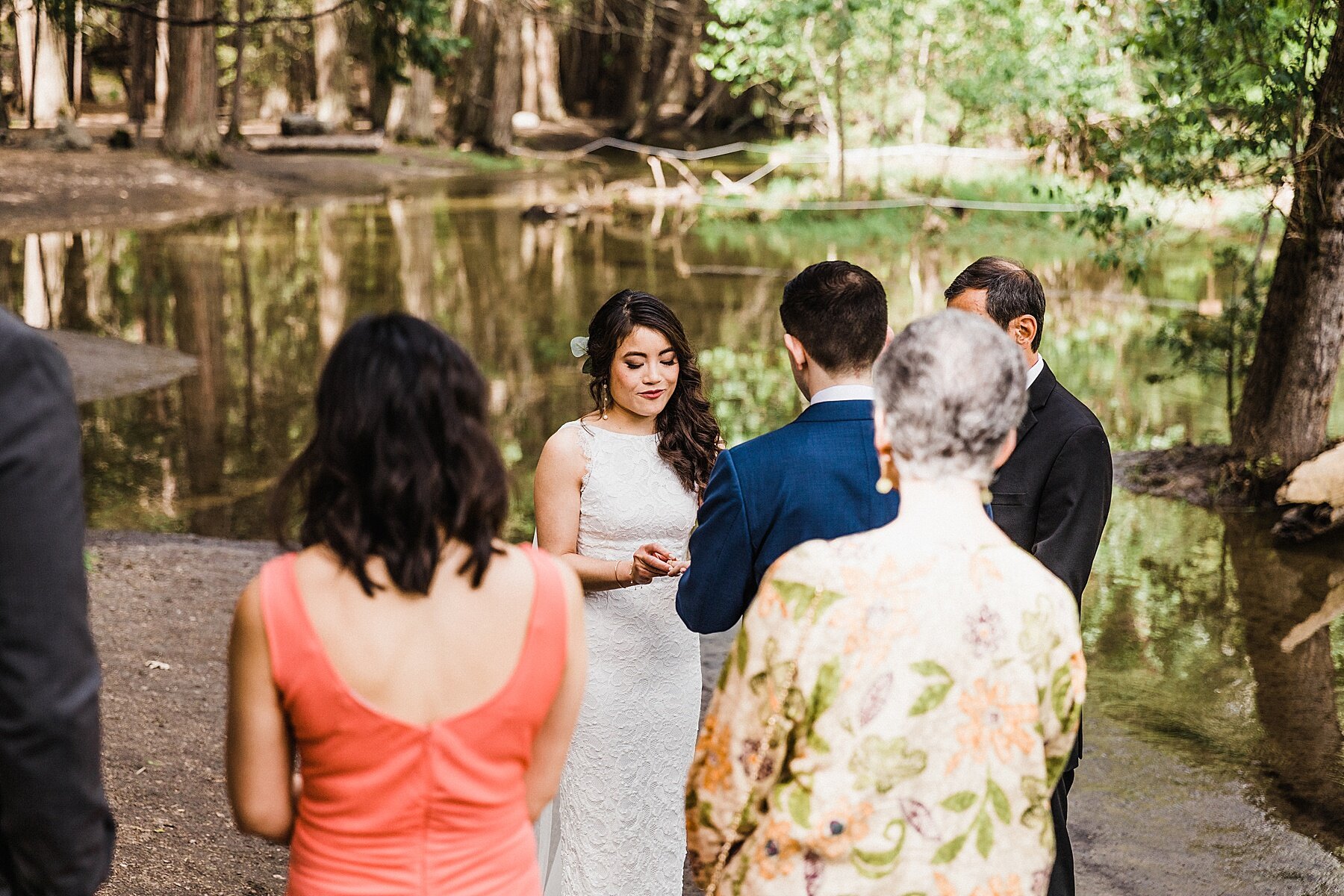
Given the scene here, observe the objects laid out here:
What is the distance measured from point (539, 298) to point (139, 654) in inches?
473

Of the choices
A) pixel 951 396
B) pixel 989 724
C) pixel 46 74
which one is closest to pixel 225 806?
pixel 989 724

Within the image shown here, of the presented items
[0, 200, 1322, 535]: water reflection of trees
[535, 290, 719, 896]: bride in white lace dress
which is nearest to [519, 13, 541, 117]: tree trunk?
[0, 200, 1322, 535]: water reflection of trees

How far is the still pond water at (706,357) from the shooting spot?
6469 mm

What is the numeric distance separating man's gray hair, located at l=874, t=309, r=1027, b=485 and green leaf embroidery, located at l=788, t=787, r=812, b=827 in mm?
515

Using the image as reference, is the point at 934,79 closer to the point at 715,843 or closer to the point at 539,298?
the point at 539,298

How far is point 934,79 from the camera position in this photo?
1199 inches

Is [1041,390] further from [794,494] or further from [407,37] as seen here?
[407,37]

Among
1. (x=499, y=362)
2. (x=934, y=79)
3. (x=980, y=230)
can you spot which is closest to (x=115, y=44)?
(x=934, y=79)

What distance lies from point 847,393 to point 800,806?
0.89 metres

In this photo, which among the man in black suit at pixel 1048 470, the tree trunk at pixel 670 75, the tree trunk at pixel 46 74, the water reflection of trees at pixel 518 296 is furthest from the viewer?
the tree trunk at pixel 670 75

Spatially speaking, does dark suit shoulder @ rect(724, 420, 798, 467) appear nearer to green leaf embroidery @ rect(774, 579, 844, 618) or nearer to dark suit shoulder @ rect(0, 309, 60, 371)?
green leaf embroidery @ rect(774, 579, 844, 618)

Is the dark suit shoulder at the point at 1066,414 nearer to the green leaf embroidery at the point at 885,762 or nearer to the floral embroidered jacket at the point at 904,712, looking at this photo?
the floral embroidered jacket at the point at 904,712

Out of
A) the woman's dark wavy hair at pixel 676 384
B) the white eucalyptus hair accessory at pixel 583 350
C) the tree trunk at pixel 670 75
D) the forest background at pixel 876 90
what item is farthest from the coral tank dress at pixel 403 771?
the tree trunk at pixel 670 75

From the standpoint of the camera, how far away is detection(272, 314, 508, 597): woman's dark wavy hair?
190 cm
